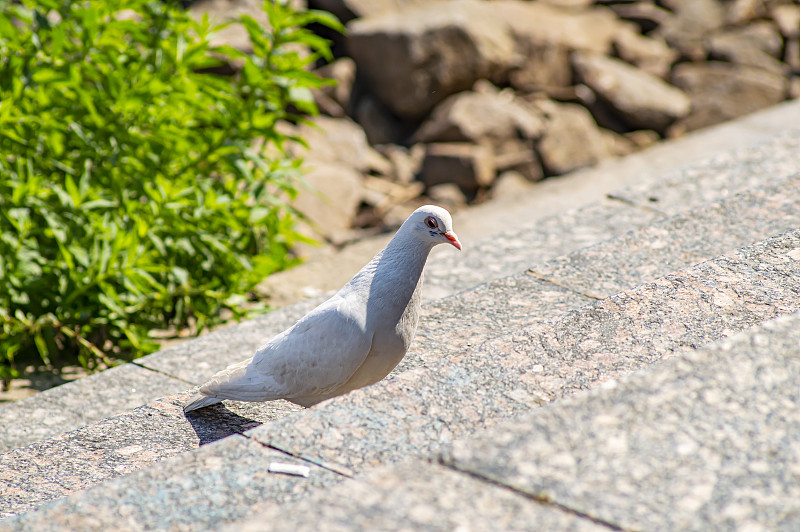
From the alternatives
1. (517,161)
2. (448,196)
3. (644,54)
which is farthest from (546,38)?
(448,196)

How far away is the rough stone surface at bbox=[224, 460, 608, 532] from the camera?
1.48 metres

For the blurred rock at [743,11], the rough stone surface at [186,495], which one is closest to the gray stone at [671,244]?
the rough stone surface at [186,495]

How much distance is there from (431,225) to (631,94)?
17.9 ft

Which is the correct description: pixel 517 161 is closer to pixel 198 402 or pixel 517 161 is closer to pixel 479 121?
pixel 479 121

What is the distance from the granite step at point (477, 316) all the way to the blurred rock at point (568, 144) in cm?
371

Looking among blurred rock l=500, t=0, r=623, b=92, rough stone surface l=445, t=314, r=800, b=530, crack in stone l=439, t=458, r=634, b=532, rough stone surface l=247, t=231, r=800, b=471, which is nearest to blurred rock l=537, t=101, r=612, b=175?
blurred rock l=500, t=0, r=623, b=92

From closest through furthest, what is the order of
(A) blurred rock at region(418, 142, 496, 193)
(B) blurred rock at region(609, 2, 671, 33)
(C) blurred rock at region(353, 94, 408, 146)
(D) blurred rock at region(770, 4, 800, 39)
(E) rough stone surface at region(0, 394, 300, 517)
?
→ (E) rough stone surface at region(0, 394, 300, 517) < (A) blurred rock at region(418, 142, 496, 193) < (C) blurred rock at region(353, 94, 408, 146) < (D) blurred rock at region(770, 4, 800, 39) < (B) blurred rock at region(609, 2, 671, 33)

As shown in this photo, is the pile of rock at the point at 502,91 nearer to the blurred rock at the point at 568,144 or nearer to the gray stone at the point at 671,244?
the blurred rock at the point at 568,144

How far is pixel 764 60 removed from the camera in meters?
8.09

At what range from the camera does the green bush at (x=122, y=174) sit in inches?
147

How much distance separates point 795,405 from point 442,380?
0.74 meters

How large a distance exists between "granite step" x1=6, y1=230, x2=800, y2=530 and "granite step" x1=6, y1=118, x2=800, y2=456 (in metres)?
0.69

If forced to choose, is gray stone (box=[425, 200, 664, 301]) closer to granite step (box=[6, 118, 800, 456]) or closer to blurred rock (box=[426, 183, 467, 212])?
granite step (box=[6, 118, 800, 456])

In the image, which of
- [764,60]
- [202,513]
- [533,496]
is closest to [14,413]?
[202,513]
